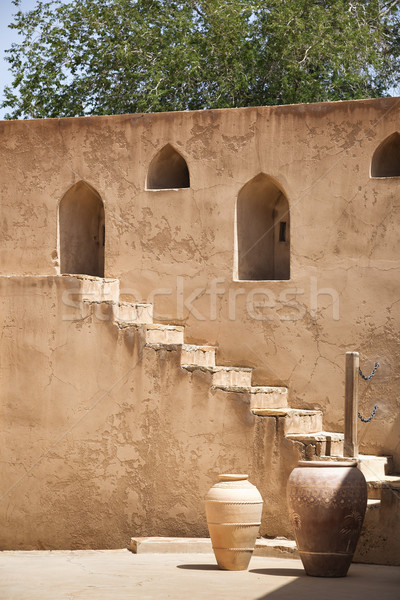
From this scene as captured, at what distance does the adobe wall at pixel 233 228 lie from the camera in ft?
33.2

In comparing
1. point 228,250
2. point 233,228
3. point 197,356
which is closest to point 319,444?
point 197,356

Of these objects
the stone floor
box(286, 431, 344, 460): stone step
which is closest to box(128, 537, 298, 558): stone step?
the stone floor

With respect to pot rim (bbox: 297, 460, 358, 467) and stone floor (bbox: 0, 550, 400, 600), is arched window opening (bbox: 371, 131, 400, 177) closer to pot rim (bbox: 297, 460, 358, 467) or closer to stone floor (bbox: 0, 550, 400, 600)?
pot rim (bbox: 297, 460, 358, 467)

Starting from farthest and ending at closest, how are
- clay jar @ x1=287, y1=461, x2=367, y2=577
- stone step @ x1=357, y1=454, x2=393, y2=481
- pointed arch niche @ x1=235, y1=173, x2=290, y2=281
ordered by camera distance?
pointed arch niche @ x1=235, y1=173, x2=290, y2=281, stone step @ x1=357, y1=454, x2=393, y2=481, clay jar @ x1=287, y1=461, x2=367, y2=577

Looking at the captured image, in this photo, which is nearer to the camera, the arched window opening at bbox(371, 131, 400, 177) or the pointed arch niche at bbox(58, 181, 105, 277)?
the arched window opening at bbox(371, 131, 400, 177)

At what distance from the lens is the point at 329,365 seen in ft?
33.6

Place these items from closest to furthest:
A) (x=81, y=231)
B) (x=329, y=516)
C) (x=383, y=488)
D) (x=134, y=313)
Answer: (x=329, y=516)
(x=383, y=488)
(x=134, y=313)
(x=81, y=231)

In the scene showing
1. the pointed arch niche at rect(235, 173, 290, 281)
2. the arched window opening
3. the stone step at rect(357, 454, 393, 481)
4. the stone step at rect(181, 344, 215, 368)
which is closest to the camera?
the stone step at rect(357, 454, 393, 481)

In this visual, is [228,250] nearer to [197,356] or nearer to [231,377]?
[197,356]

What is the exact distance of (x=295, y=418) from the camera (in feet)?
31.5

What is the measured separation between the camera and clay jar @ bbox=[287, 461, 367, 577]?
7.86 m

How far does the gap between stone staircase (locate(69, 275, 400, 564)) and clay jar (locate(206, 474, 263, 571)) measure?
1050 mm

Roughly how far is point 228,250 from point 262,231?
0.63 metres

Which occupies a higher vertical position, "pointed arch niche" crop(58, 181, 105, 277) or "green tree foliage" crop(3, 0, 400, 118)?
"green tree foliage" crop(3, 0, 400, 118)
